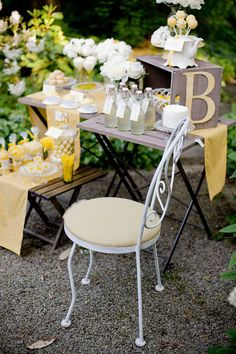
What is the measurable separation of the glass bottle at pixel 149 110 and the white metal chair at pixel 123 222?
39 centimetres

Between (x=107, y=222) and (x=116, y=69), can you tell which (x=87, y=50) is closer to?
(x=116, y=69)

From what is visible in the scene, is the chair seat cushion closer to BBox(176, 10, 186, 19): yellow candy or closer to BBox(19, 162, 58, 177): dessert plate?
BBox(19, 162, 58, 177): dessert plate

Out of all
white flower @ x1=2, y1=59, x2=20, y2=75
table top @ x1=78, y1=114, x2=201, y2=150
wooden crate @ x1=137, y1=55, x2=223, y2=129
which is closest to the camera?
table top @ x1=78, y1=114, x2=201, y2=150

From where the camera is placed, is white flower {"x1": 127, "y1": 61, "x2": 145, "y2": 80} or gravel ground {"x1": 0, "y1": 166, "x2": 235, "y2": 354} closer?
gravel ground {"x1": 0, "y1": 166, "x2": 235, "y2": 354}

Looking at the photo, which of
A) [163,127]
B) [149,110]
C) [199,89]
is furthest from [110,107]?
[199,89]

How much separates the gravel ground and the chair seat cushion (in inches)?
20.7

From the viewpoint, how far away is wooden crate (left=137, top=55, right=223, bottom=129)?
3.16 meters

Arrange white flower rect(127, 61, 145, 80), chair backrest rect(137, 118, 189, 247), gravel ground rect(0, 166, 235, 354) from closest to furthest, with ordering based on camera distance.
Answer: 1. chair backrest rect(137, 118, 189, 247)
2. gravel ground rect(0, 166, 235, 354)
3. white flower rect(127, 61, 145, 80)

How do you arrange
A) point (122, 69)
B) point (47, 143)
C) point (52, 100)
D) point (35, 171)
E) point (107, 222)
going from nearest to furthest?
point (107, 222) < point (122, 69) < point (35, 171) < point (47, 143) < point (52, 100)

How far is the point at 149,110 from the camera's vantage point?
3.18 m

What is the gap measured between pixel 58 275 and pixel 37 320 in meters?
0.43

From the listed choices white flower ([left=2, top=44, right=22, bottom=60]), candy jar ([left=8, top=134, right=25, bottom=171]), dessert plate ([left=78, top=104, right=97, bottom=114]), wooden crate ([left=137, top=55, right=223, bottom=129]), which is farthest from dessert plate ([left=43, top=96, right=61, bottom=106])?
white flower ([left=2, top=44, right=22, bottom=60])

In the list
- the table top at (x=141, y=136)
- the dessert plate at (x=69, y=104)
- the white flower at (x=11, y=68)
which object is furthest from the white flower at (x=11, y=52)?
the table top at (x=141, y=136)

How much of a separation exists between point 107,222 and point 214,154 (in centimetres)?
95
